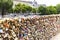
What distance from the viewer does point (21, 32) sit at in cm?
344

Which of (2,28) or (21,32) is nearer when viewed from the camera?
(2,28)

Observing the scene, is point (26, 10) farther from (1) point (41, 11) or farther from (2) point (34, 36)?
(2) point (34, 36)

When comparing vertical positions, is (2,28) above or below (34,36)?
above

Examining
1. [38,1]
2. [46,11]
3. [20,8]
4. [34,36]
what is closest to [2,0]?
[20,8]

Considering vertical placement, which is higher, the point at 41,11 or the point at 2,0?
the point at 2,0

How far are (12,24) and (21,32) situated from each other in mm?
399

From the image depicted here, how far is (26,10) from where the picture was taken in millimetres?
22875

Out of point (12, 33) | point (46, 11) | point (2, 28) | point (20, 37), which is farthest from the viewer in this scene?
point (46, 11)

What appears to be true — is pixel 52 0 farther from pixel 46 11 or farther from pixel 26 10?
pixel 46 11

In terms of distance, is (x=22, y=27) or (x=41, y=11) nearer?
(x=22, y=27)

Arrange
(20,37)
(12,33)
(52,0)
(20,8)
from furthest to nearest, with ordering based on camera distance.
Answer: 1. (52,0)
2. (20,8)
3. (20,37)
4. (12,33)

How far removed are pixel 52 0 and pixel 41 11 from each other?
20.6 meters

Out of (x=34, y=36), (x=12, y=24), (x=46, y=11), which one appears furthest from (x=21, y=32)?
(x=46, y=11)

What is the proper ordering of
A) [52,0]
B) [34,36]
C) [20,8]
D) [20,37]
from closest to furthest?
1. [20,37]
2. [34,36]
3. [20,8]
4. [52,0]
